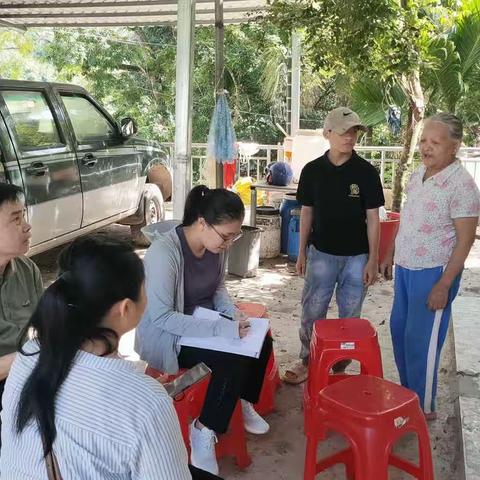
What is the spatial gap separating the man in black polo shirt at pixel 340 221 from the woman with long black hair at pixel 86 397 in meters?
1.93

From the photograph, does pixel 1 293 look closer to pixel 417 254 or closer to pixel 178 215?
pixel 417 254

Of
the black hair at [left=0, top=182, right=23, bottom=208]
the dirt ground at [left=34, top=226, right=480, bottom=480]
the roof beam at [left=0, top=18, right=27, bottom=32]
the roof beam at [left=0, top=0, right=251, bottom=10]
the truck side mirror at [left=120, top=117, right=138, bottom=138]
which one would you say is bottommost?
the dirt ground at [left=34, top=226, right=480, bottom=480]

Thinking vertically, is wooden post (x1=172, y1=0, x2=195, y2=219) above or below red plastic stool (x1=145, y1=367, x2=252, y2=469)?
above

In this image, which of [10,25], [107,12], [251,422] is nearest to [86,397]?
[251,422]

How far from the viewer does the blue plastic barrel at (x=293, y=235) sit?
18.0ft

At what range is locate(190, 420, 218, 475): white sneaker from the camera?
7.25ft

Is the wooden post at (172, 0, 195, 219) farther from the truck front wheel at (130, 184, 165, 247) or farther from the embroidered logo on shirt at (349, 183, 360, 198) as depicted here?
the truck front wheel at (130, 184, 165, 247)

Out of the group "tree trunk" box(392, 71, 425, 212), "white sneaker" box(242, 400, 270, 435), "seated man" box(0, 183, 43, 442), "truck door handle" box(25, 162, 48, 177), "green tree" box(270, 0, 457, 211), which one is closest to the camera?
"seated man" box(0, 183, 43, 442)

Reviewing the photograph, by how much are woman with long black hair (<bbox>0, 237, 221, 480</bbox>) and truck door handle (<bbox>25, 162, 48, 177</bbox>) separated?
3.26 meters

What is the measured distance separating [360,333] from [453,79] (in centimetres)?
400

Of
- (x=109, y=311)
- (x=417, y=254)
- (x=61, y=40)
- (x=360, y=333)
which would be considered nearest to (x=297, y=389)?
(x=360, y=333)

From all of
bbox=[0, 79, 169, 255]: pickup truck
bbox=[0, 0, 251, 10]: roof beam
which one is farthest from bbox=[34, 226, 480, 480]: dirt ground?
bbox=[0, 0, 251, 10]: roof beam

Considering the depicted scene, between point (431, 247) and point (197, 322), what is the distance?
115 cm

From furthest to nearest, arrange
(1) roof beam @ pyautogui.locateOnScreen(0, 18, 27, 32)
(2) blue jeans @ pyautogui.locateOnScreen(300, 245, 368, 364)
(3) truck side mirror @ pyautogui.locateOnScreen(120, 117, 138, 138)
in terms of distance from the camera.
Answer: (1) roof beam @ pyautogui.locateOnScreen(0, 18, 27, 32), (3) truck side mirror @ pyautogui.locateOnScreen(120, 117, 138, 138), (2) blue jeans @ pyautogui.locateOnScreen(300, 245, 368, 364)
